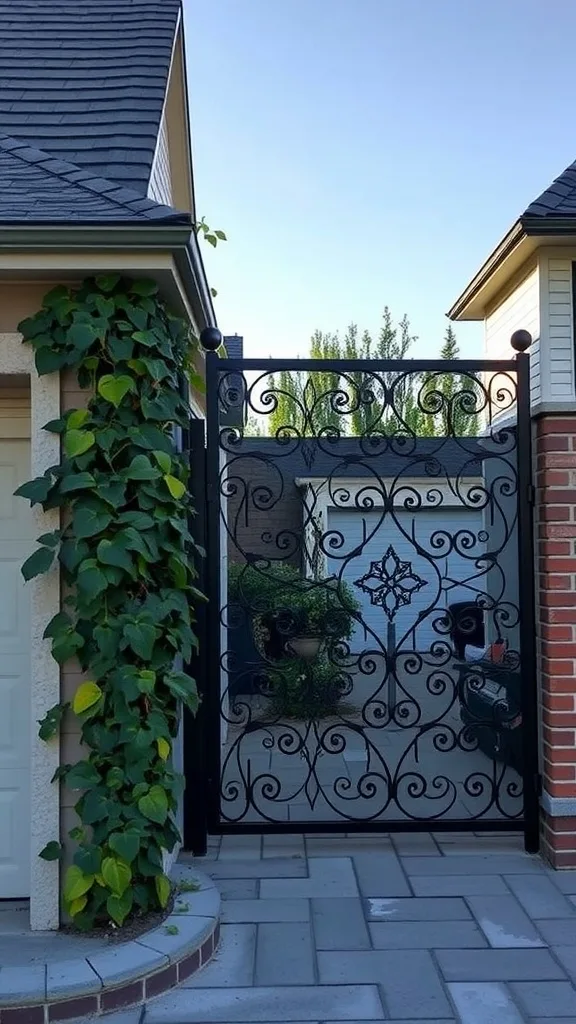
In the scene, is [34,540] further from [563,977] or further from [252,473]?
[252,473]

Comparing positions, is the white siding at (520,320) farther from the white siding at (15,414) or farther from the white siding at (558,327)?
the white siding at (15,414)

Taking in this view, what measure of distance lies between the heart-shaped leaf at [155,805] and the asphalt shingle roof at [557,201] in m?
2.98

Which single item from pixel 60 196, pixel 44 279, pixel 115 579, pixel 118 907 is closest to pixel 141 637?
pixel 115 579

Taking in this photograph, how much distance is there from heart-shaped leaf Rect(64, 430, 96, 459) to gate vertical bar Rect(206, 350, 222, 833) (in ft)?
3.35

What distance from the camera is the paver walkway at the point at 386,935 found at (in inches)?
109

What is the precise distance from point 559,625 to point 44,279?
2.65m

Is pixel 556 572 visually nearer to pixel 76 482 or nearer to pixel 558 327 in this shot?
pixel 558 327

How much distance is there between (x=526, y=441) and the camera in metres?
4.05

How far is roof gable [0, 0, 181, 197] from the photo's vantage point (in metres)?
4.05

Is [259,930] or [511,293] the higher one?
[511,293]

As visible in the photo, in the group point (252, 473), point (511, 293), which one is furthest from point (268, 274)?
point (511, 293)

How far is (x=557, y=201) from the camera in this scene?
406 cm

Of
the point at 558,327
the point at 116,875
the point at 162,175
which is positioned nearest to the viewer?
the point at 116,875

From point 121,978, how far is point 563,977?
A: 58.9 inches
